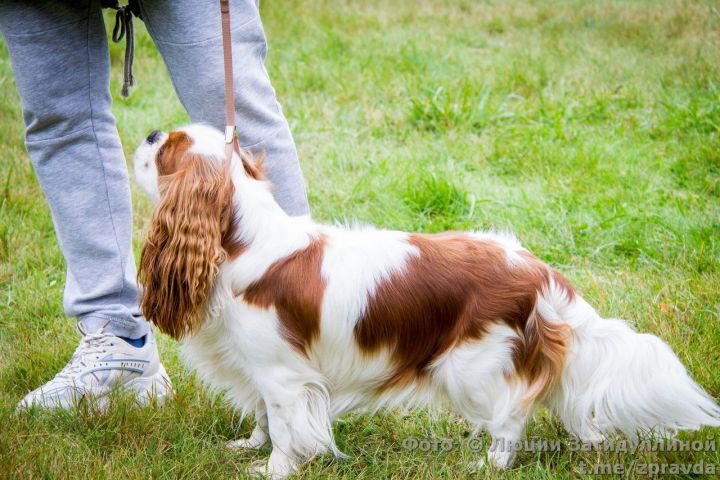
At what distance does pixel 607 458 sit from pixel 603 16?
7232 millimetres

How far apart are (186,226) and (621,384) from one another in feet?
4.77

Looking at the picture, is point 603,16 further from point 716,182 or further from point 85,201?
point 85,201

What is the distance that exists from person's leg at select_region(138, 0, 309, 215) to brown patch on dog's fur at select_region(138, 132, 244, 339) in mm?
211

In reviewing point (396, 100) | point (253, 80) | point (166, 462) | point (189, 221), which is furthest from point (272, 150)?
point (396, 100)

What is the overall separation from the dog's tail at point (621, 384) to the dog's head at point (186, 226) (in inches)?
42.0

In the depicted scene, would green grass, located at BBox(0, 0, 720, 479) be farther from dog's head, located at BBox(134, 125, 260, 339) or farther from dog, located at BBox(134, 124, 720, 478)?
dog's head, located at BBox(134, 125, 260, 339)

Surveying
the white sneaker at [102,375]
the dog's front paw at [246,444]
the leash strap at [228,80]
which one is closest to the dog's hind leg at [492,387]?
the dog's front paw at [246,444]

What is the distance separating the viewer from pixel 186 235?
247 cm

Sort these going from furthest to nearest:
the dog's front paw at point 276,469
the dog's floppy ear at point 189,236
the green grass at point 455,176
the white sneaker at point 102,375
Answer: the white sneaker at point 102,375, the green grass at point 455,176, the dog's front paw at point 276,469, the dog's floppy ear at point 189,236

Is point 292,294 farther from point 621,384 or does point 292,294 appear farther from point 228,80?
point 621,384

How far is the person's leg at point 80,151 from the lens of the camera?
2715 mm

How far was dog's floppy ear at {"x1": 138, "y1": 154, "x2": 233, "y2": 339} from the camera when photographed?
2.47 m

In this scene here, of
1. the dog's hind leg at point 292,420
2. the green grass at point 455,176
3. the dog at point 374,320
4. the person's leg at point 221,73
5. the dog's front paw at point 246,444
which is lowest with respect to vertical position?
the dog's front paw at point 246,444

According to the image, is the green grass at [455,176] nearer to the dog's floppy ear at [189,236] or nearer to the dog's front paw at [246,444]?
the dog's front paw at [246,444]
